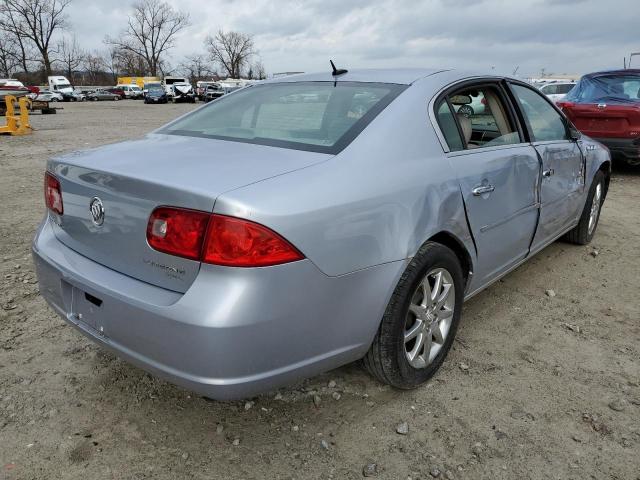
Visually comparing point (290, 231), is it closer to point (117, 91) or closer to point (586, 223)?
point (586, 223)

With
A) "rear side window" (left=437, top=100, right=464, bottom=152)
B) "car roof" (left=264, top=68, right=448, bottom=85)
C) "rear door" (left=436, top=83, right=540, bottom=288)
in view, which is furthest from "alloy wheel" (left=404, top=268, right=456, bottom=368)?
"car roof" (left=264, top=68, right=448, bottom=85)

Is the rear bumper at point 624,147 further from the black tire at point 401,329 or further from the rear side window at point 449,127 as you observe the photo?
the black tire at point 401,329

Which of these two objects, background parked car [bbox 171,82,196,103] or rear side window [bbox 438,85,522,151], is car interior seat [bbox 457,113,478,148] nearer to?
rear side window [bbox 438,85,522,151]

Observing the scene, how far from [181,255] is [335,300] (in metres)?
0.58

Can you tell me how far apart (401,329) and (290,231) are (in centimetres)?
79

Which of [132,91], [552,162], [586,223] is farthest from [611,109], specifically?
[132,91]

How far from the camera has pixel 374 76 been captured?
9.30 feet

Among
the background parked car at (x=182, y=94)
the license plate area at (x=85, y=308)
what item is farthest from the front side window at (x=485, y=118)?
the background parked car at (x=182, y=94)

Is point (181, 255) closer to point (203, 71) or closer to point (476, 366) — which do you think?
point (476, 366)

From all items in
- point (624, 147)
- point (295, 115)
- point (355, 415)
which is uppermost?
point (295, 115)

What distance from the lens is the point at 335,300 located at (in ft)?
6.31

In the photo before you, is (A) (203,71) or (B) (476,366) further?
(A) (203,71)

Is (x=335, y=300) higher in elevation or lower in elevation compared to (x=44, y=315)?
higher

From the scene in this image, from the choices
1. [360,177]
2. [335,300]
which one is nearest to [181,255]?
[335,300]
